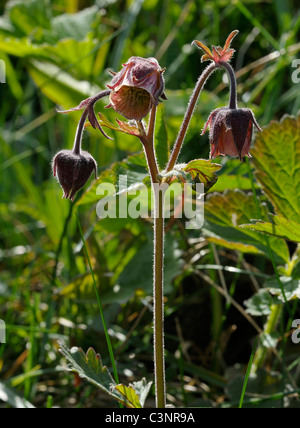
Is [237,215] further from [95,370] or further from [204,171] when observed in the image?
[95,370]

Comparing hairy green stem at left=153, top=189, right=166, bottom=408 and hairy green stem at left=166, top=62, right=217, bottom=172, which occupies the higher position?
hairy green stem at left=166, top=62, right=217, bottom=172

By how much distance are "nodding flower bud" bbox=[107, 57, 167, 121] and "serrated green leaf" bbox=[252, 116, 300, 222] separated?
0.53 m

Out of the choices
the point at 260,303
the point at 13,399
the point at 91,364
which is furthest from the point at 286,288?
the point at 13,399

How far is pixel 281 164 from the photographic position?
1.62 metres

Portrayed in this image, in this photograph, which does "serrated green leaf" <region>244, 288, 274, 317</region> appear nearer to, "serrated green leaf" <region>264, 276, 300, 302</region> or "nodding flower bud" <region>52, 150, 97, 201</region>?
"serrated green leaf" <region>264, 276, 300, 302</region>

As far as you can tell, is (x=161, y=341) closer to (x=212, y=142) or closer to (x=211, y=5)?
(x=212, y=142)

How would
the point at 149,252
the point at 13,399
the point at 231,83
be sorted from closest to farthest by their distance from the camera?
the point at 231,83 → the point at 13,399 → the point at 149,252

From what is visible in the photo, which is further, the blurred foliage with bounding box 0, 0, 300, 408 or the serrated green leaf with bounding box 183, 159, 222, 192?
the blurred foliage with bounding box 0, 0, 300, 408

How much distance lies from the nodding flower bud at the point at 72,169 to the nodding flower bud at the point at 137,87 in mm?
193

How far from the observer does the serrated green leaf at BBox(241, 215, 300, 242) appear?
134 cm

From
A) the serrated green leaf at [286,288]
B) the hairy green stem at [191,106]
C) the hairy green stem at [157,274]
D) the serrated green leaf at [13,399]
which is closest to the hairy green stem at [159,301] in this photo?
the hairy green stem at [157,274]

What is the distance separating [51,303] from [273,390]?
2.76 feet

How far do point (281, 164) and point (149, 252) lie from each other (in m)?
0.69

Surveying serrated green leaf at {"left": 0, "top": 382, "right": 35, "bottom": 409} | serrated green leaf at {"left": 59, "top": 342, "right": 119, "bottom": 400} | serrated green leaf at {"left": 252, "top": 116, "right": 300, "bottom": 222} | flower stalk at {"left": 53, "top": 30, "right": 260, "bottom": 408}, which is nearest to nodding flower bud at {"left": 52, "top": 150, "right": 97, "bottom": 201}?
flower stalk at {"left": 53, "top": 30, "right": 260, "bottom": 408}
